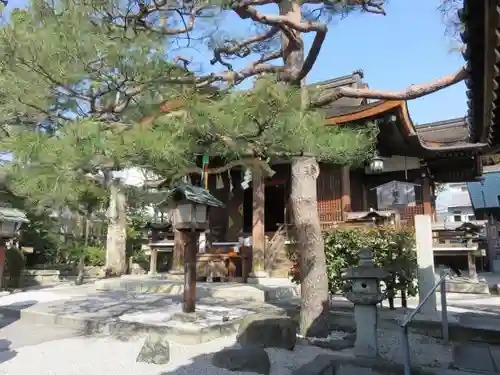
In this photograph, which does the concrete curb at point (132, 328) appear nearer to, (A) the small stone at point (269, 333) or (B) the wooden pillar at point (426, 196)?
(A) the small stone at point (269, 333)

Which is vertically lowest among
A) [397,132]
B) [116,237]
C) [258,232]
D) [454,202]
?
[116,237]

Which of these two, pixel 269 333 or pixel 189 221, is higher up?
pixel 189 221

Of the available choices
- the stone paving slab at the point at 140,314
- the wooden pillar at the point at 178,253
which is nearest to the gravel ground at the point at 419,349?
the stone paving slab at the point at 140,314

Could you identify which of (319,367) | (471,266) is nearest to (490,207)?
(471,266)

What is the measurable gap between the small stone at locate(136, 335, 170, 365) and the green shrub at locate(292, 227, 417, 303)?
3.27m

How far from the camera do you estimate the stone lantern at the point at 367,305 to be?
398 centimetres

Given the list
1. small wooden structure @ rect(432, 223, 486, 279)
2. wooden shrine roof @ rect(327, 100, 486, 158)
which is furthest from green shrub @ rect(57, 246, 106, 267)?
small wooden structure @ rect(432, 223, 486, 279)

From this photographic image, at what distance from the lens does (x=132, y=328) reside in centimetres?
541

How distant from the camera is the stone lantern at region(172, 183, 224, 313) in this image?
570 centimetres

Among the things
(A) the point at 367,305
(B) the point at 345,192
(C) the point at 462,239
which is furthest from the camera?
(B) the point at 345,192

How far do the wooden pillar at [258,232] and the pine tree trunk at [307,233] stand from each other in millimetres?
5043

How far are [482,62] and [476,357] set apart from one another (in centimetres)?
328

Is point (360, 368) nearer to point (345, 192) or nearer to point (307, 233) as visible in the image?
point (307, 233)

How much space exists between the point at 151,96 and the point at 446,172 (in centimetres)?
1197
